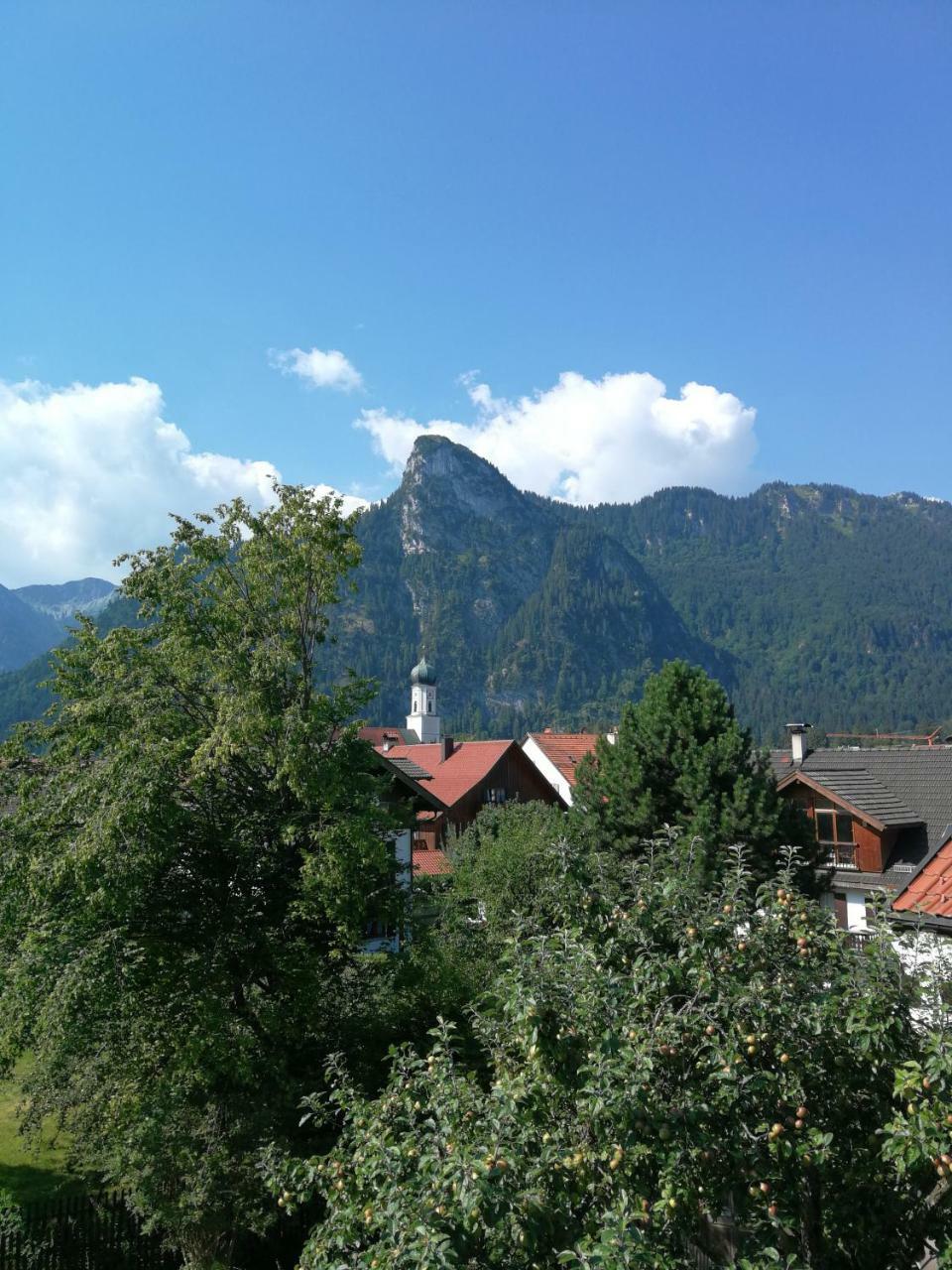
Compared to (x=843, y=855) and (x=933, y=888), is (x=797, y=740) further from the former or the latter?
(x=933, y=888)

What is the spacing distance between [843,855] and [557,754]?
2589 centimetres

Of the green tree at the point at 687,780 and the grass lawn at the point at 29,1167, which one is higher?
the green tree at the point at 687,780

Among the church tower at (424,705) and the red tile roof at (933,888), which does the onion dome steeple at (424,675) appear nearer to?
the church tower at (424,705)

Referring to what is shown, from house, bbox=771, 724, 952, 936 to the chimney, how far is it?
3614 millimetres

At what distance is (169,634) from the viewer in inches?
521

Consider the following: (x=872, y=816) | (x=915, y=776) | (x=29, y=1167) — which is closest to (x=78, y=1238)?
(x=29, y=1167)

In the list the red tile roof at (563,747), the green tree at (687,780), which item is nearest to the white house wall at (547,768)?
the red tile roof at (563,747)

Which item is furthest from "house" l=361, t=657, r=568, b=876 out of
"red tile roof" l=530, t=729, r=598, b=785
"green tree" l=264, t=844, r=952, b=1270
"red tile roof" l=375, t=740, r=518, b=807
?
"green tree" l=264, t=844, r=952, b=1270

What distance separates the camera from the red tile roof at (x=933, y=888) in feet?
31.6

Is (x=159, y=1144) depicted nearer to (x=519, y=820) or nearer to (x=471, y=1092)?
(x=471, y=1092)

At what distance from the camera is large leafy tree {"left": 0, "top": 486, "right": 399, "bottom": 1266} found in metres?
10.3

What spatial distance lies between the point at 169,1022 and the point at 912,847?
22147 millimetres

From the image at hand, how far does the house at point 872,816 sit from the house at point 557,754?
21659 mm

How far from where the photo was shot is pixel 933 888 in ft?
32.8
